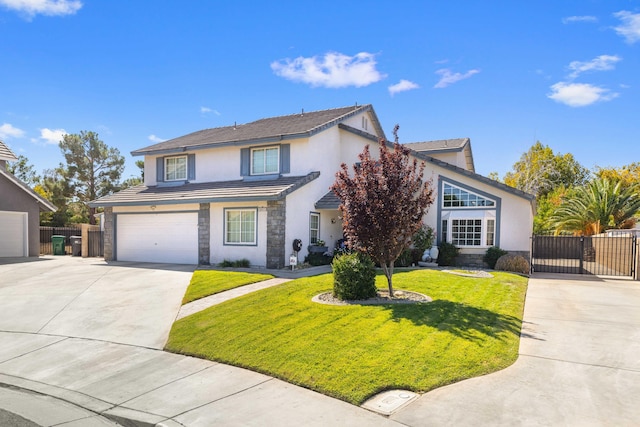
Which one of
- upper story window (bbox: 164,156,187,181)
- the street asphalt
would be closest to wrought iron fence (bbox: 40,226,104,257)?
upper story window (bbox: 164,156,187,181)

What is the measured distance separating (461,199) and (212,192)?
11102mm

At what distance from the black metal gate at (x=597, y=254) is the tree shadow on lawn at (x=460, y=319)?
407 inches

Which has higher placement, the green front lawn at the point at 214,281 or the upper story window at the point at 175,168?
the upper story window at the point at 175,168

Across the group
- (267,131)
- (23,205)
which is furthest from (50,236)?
(267,131)

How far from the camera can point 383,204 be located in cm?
902

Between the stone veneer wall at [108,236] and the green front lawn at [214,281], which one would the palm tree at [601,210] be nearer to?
the green front lawn at [214,281]

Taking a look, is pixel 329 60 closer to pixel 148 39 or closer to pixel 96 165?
pixel 148 39

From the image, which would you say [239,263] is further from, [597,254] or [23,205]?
[597,254]

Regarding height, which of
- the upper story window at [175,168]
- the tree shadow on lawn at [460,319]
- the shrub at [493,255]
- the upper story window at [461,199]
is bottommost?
the tree shadow on lawn at [460,319]

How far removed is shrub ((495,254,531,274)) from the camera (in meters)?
15.9

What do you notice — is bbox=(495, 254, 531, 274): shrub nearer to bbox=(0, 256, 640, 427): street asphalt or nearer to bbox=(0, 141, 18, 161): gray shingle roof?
bbox=(0, 256, 640, 427): street asphalt

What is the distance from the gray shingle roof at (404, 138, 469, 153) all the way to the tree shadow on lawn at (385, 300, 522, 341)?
17.6 m

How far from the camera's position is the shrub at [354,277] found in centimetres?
938

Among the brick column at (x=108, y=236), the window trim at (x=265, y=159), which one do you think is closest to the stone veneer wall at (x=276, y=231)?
the window trim at (x=265, y=159)
